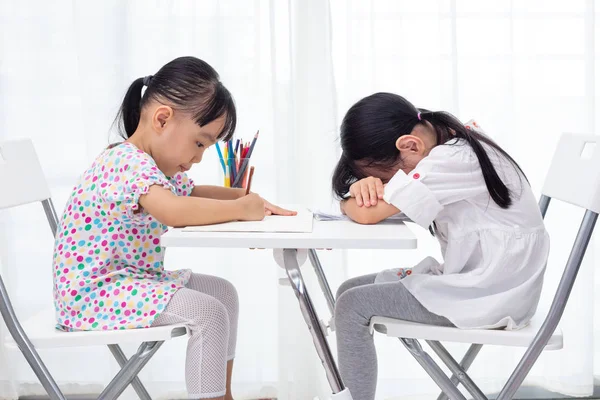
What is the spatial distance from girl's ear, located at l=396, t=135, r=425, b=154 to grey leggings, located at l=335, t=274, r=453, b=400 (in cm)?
25

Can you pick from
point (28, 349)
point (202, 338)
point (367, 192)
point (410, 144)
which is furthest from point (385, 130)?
point (28, 349)

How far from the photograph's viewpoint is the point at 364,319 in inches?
51.5

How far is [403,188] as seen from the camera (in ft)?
4.00

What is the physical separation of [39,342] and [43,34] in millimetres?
1158

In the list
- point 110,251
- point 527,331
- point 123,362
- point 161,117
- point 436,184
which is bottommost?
point 123,362

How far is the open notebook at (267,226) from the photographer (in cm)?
111

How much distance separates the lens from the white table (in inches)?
40.8

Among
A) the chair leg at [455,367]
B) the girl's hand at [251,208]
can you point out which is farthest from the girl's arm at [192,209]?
the chair leg at [455,367]

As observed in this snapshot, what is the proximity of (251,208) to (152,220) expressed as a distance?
0.80ft

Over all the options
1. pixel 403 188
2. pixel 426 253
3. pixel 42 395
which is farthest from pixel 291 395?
pixel 403 188

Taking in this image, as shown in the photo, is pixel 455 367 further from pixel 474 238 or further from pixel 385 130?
pixel 385 130

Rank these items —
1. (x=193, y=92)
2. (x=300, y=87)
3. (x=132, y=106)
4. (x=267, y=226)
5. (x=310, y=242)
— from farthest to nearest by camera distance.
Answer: (x=300, y=87) → (x=132, y=106) → (x=193, y=92) → (x=267, y=226) → (x=310, y=242)

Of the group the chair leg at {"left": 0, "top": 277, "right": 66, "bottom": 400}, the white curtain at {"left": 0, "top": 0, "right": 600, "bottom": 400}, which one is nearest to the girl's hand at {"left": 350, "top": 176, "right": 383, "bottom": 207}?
the chair leg at {"left": 0, "top": 277, "right": 66, "bottom": 400}

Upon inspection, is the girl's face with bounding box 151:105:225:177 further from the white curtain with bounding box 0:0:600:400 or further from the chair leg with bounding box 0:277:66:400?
the white curtain with bounding box 0:0:600:400
